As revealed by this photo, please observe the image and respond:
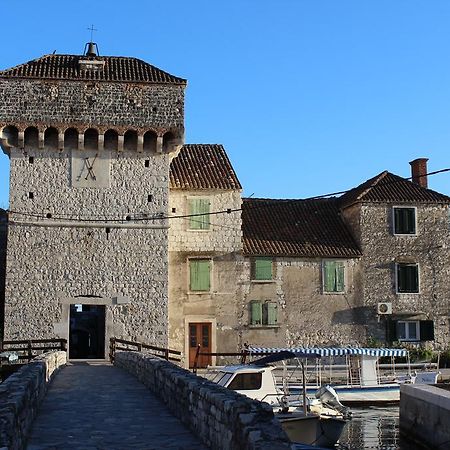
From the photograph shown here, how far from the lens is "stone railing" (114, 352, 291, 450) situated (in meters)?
6.96

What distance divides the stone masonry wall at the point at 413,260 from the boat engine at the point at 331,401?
11039mm

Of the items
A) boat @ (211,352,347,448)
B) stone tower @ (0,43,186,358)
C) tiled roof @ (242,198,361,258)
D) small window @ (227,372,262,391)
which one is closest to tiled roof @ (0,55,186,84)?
stone tower @ (0,43,186,358)

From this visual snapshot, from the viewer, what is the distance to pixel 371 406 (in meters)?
26.2

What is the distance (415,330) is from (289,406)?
14.4 meters

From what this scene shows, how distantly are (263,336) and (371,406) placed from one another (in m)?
7.21

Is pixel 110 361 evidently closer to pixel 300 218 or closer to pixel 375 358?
pixel 375 358

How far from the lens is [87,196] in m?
29.5

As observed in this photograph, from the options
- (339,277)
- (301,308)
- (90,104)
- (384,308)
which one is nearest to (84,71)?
(90,104)

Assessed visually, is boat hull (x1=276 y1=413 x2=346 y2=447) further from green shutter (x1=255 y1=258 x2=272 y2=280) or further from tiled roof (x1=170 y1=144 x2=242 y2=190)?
tiled roof (x1=170 y1=144 x2=242 y2=190)

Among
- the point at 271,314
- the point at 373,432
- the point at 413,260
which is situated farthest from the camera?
the point at 413,260

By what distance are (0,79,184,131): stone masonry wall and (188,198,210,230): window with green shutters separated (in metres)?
3.90

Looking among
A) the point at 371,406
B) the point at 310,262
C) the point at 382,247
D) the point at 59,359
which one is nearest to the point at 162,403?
the point at 59,359

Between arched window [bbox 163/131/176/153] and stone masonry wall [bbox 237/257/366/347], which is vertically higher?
arched window [bbox 163/131/176/153]

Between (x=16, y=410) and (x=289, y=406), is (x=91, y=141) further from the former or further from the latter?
(x=16, y=410)
